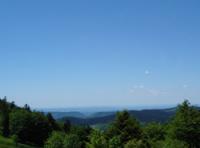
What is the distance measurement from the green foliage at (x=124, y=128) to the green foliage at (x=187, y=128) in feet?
19.7

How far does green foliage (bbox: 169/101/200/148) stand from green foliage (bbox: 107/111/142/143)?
6.01 metres

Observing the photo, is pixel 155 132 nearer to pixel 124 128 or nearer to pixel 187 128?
pixel 124 128

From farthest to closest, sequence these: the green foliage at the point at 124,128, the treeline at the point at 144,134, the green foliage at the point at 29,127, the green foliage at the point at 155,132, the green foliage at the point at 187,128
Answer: the green foliage at the point at 29,127, the green foliage at the point at 155,132, the green foliage at the point at 124,128, the green foliage at the point at 187,128, the treeline at the point at 144,134

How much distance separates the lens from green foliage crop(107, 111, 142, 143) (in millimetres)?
63513

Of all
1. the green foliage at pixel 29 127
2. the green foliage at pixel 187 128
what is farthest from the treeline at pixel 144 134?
the green foliage at pixel 29 127

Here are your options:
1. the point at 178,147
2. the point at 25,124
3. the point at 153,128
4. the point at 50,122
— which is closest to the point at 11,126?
the point at 25,124

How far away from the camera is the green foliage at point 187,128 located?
196 ft

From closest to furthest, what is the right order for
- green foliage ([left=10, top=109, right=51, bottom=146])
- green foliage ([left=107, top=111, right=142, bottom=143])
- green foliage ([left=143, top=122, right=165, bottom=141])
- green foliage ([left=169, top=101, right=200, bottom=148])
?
green foliage ([left=169, top=101, right=200, bottom=148])
green foliage ([left=107, top=111, right=142, bottom=143])
green foliage ([left=143, top=122, right=165, bottom=141])
green foliage ([left=10, top=109, right=51, bottom=146])

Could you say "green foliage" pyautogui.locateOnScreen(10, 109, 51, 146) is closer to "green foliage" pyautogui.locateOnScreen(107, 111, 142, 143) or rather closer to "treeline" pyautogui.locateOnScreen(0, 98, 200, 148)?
"treeline" pyautogui.locateOnScreen(0, 98, 200, 148)

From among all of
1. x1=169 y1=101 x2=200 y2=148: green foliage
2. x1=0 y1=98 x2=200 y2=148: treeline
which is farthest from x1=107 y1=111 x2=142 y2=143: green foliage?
x1=169 y1=101 x2=200 y2=148: green foliage

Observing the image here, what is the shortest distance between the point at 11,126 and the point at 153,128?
5502cm

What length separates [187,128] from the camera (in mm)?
60031

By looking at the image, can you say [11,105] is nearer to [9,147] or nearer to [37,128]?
[37,128]

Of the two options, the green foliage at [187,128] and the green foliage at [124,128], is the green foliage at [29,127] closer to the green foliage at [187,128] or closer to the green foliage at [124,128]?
the green foliage at [124,128]
